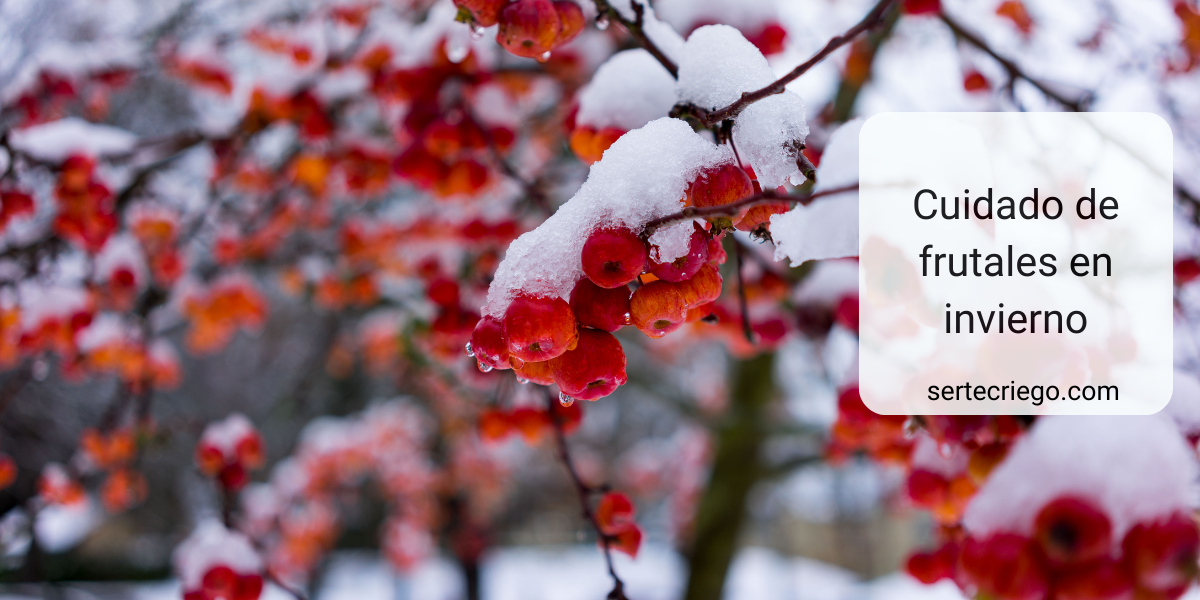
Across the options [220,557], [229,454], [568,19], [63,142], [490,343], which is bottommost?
[229,454]

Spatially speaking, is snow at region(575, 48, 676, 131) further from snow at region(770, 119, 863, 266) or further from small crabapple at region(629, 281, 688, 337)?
small crabapple at region(629, 281, 688, 337)

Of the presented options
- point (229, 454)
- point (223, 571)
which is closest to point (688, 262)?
point (223, 571)

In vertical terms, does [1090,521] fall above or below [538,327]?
below

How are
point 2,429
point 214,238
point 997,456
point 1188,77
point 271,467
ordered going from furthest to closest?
point 271,467 < point 2,429 < point 214,238 < point 1188,77 < point 997,456

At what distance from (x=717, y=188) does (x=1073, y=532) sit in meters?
0.54

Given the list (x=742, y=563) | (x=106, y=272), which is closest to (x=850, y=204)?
(x=106, y=272)

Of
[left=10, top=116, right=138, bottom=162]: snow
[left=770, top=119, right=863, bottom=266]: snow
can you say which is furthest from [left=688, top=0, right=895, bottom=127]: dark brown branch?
[left=10, top=116, right=138, bottom=162]: snow

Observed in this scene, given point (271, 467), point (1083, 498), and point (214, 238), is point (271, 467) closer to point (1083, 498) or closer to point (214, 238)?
point (214, 238)

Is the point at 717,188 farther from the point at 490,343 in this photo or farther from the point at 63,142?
the point at 63,142

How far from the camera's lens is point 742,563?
12.2m

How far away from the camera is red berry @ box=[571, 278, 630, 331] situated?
848 mm

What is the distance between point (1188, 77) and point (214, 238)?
559 centimetres

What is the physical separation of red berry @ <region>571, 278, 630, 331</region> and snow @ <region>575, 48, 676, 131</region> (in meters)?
0.44

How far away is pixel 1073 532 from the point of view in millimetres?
642
